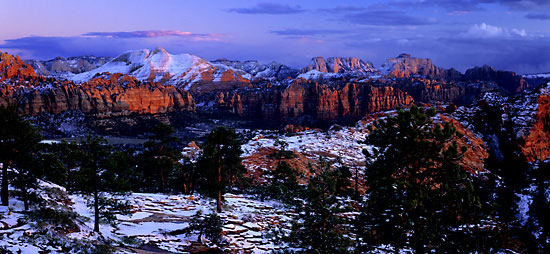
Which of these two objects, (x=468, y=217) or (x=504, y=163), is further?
(x=504, y=163)

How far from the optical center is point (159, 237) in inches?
1016

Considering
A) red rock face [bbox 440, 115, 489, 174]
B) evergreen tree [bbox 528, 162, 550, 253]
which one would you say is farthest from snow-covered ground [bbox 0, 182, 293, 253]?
red rock face [bbox 440, 115, 489, 174]

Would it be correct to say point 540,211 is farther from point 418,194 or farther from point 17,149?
point 17,149

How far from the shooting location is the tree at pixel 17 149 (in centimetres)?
2161

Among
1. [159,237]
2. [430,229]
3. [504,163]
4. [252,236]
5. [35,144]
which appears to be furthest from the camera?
[504,163]

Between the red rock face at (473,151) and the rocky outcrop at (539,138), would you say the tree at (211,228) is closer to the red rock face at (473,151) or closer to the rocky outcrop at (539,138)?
the red rock face at (473,151)

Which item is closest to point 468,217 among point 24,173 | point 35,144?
point 35,144

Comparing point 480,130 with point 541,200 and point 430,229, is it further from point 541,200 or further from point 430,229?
point 430,229

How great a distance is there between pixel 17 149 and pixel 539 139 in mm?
83945

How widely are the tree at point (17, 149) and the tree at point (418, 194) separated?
19.9 m

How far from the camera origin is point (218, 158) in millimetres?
35469

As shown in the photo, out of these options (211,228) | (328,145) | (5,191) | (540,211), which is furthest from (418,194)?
(328,145)

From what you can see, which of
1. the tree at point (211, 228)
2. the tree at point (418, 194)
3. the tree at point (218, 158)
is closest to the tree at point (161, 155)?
the tree at point (218, 158)

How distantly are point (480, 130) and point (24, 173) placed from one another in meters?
83.4
